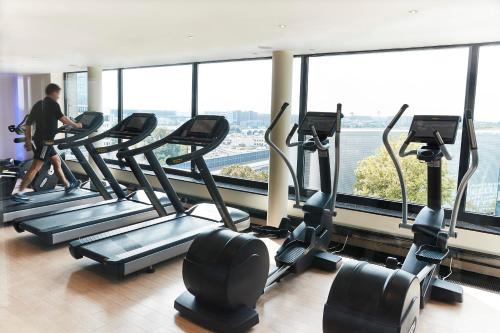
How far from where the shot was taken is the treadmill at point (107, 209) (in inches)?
173

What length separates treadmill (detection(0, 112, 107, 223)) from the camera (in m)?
4.89

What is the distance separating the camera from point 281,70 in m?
4.99

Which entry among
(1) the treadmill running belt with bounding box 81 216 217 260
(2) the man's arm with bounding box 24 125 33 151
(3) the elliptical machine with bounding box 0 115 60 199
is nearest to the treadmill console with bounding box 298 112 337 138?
(1) the treadmill running belt with bounding box 81 216 217 260

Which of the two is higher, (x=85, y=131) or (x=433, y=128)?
(x=433, y=128)

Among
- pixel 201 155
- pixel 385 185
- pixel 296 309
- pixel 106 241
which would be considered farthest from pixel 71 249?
pixel 385 185

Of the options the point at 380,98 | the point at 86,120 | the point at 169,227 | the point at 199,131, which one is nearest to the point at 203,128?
the point at 199,131

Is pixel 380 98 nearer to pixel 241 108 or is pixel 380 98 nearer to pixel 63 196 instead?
pixel 241 108

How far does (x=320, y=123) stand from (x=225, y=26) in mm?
1357

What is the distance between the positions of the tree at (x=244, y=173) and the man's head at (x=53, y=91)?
11.3 feet

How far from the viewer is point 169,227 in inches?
180

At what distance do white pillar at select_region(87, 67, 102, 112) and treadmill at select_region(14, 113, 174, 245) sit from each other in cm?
37

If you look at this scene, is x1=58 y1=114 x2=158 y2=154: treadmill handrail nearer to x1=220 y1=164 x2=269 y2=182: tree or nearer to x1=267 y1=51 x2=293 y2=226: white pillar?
x1=267 y1=51 x2=293 y2=226: white pillar

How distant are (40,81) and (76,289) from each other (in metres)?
1.79

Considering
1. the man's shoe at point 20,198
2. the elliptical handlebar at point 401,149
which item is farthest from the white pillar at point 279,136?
the man's shoe at point 20,198
